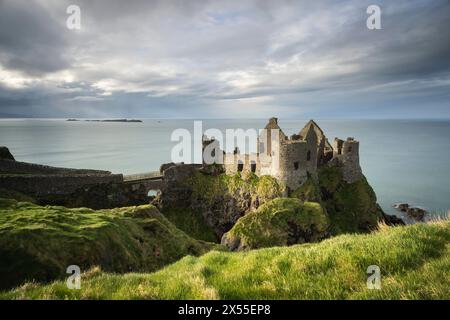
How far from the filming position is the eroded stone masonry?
5212 centimetres

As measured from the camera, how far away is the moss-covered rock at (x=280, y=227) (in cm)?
3797

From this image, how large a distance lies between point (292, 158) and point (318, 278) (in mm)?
45862

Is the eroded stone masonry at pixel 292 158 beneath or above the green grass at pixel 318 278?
above

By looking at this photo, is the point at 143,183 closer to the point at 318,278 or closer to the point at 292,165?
the point at 292,165

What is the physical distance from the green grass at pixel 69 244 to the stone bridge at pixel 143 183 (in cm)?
3543

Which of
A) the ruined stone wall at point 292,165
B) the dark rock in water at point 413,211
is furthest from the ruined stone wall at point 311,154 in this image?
the dark rock in water at point 413,211

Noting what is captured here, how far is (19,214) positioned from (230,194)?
4361cm

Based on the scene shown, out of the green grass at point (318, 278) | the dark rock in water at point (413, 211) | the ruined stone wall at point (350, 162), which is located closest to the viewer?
the green grass at point (318, 278)

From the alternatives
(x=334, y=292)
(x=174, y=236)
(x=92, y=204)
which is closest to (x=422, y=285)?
(x=334, y=292)

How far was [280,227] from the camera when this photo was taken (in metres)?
39.2

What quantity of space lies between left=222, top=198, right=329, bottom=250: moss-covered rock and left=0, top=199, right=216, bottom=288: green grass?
53.4ft

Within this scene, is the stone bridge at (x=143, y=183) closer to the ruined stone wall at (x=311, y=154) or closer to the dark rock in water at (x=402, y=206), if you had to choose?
the ruined stone wall at (x=311, y=154)

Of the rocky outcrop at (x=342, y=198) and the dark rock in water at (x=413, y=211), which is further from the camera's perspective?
the dark rock in water at (x=413, y=211)
